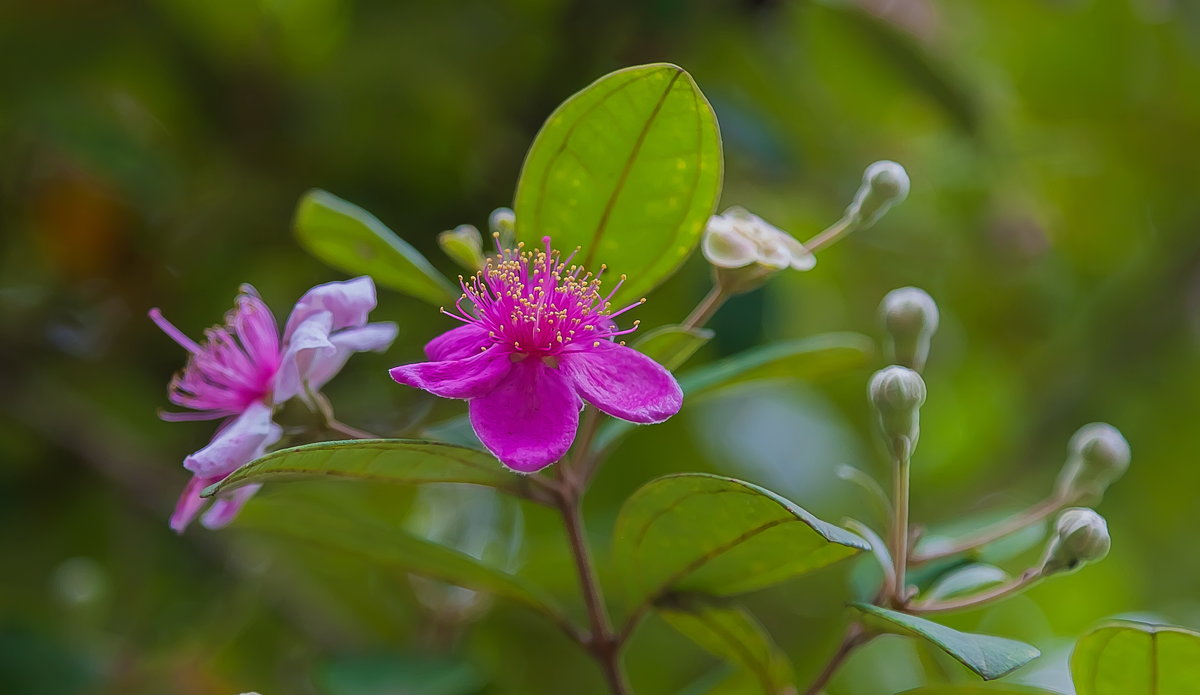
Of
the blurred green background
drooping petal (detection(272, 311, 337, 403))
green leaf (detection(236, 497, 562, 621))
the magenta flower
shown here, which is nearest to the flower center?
the magenta flower

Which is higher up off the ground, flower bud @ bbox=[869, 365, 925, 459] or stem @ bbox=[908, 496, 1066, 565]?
flower bud @ bbox=[869, 365, 925, 459]

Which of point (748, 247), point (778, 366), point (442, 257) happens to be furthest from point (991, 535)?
point (442, 257)

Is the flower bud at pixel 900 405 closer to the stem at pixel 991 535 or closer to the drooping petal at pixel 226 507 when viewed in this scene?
the stem at pixel 991 535

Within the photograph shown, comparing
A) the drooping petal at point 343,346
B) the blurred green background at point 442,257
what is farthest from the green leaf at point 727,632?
the blurred green background at point 442,257

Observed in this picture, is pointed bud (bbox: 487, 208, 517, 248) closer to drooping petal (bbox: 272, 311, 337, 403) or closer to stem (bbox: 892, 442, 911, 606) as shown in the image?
drooping petal (bbox: 272, 311, 337, 403)

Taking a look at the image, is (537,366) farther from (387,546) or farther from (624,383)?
(387,546)

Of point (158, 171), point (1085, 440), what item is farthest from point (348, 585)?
point (1085, 440)

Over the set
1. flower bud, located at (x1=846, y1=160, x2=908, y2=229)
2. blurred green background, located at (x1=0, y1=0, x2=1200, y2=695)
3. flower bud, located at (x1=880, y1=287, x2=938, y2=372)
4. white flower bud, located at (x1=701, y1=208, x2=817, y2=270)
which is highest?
flower bud, located at (x1=846, y1=160, x2=908, y2=229)
